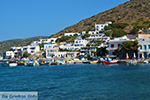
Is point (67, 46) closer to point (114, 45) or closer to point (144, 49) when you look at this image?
point (114, 45)

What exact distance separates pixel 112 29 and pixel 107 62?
163 feet

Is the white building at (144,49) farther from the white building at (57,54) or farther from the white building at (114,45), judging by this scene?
the white building at (57,54)

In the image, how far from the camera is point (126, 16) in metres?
143

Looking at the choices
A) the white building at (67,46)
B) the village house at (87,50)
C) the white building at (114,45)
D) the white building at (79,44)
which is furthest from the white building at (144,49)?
the white building at (67,46)

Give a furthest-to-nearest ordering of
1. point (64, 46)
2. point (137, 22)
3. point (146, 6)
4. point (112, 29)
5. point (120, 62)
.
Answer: point (146, 6)
point (137, 22)
point (112, 29)
point (64, 46)
point (120, 62)

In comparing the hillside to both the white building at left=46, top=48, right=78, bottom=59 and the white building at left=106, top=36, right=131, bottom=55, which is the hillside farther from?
the white building at left=106, top=36, right=131, bottom=55

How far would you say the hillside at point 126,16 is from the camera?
131 meters

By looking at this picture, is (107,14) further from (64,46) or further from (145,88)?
(145,88)

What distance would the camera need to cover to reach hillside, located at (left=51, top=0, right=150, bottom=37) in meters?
131

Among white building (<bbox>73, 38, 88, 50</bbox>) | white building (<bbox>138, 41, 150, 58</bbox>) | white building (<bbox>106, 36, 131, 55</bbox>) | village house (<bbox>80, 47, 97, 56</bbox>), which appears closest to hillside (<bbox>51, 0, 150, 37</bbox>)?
white building (<bbox>73, 38, 88, 50</bbox>)

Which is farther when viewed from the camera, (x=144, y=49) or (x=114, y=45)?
(x=114, y=45)

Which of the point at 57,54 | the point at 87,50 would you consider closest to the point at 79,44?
the point at 87,50

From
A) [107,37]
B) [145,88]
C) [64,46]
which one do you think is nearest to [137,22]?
[107,37]

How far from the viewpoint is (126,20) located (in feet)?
→ 447
